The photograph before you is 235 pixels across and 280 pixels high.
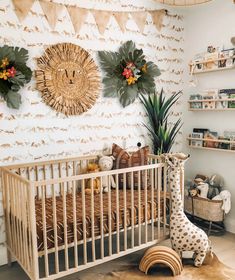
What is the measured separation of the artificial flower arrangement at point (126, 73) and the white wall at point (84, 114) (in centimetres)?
8

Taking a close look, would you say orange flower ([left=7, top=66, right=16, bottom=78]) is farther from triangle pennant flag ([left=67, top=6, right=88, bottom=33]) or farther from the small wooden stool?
the small wooden stool

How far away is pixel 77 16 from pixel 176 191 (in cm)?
196

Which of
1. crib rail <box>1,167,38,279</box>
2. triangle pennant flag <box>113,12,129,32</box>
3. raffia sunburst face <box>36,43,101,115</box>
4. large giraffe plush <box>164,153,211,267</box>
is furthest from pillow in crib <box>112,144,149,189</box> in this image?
triangle pennant flag <box>113,12,129,32</box>

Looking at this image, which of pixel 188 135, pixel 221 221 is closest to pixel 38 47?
pixel 188 135

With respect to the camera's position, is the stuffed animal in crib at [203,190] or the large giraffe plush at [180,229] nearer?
the large giraffe plush at [180,229]

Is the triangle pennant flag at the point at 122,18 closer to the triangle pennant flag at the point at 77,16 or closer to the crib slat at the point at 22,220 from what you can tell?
the triangle pennant flag at the point at 77,16

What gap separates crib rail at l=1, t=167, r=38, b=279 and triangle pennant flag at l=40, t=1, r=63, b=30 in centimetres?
145

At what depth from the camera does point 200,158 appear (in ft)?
13.1

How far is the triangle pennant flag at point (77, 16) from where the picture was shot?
3170 mm

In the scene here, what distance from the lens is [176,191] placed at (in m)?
2.91

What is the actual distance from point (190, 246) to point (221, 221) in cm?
89

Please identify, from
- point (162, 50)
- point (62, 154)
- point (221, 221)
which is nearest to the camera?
point (62, 154)

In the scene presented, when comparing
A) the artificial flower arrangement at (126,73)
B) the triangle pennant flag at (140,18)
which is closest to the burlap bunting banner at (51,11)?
the artificial flower arrangement at (126,73)

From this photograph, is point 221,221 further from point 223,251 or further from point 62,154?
point 62,154
